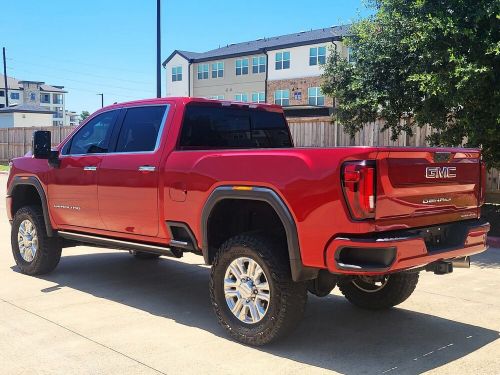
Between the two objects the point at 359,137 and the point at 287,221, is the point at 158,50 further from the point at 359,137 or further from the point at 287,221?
the point at 287,221

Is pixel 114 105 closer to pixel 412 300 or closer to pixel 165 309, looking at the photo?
pixel 165 309

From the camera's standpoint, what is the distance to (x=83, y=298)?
5.99m

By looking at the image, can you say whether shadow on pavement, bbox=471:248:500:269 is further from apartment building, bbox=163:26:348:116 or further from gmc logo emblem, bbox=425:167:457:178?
apartment building, bbox=163:26:348:116

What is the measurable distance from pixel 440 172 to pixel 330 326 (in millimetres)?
1761

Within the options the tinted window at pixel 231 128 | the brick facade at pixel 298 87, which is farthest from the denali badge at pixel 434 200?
the brick facade at pixel 298 87

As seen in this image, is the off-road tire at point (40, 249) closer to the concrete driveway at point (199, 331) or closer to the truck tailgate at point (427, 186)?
the concrete driveway at point (199, 331)

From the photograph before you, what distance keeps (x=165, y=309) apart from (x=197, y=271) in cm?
175

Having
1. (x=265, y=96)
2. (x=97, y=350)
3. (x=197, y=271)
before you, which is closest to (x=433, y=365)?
(x=97, y=350)

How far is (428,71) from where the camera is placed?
9.46 metres

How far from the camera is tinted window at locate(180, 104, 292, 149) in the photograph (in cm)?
553

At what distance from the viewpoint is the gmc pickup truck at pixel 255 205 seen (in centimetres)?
389

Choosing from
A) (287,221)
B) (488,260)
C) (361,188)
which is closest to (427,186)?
(361,188)

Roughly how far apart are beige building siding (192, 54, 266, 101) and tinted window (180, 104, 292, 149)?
44027mm

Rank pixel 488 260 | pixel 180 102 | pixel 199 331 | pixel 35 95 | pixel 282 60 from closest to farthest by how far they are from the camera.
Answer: pixel 199 331
pixel 180 102
pixel 488 260
pixel 282 60
pixel 35 95
